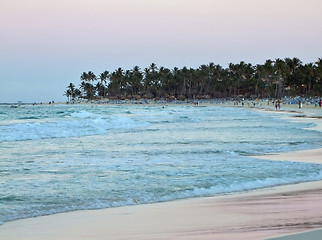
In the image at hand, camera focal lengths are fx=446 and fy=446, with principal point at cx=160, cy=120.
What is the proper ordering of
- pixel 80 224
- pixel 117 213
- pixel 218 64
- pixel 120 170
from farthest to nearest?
pixel 218 64
pixel 120 170
pixel 117 213
pixel 80 224

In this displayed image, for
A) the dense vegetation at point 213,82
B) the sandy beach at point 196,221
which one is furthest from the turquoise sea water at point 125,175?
the dense vegetation at point 213,82

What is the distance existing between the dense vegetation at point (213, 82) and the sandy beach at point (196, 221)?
105 meters

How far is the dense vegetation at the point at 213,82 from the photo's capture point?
4564 inches

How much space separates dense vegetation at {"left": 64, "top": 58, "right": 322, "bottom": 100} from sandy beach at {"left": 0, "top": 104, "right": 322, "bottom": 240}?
345ft

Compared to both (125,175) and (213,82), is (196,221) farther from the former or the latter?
(213,82)

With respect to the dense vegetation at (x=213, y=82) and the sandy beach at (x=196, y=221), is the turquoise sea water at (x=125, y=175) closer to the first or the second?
the sandy beach at (x=196, y=221)

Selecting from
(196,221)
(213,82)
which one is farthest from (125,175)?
(213,82)

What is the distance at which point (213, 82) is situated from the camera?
153 m

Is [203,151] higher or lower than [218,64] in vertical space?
lower

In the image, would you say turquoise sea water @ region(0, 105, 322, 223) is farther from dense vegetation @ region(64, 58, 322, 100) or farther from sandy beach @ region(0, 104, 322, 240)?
dense vegetation @ region(64, 58, 322, 100)

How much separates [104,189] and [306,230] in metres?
4.18

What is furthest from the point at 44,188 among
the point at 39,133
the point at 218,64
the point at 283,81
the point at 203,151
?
the point at 218,64

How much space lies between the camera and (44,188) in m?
7.74

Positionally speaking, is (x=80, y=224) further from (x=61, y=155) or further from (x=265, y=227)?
(x=61, y=155)
